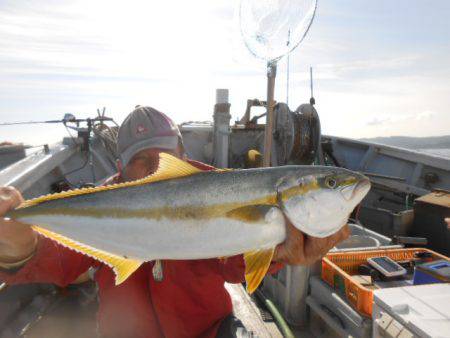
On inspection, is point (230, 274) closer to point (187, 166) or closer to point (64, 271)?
point (187, 166)

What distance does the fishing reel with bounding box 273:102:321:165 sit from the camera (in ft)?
32.1

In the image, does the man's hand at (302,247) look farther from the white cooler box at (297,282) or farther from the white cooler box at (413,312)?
the white cooler box at (297,282)

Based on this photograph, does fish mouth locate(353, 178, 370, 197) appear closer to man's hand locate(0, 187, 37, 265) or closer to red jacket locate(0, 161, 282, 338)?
red jacket locate(0, 161, 282, 338)

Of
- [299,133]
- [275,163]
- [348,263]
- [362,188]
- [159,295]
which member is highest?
[299,133]

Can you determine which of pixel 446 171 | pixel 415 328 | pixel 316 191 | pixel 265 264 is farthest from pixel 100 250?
pixel 446 171

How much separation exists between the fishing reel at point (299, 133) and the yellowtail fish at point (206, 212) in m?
7.18

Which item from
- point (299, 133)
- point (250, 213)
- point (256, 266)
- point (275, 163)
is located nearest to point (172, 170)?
point (250, 213)

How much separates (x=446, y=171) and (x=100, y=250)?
9495 millimetres

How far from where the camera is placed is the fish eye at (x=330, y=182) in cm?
267

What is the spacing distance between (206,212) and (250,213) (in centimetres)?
31

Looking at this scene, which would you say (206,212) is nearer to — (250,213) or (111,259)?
(250,213)

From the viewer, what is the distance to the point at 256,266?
8.41 ft

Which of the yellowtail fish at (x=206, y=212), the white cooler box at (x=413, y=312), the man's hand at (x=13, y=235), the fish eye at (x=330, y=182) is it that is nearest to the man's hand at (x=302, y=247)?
the yellowtail fish at (x=206, y=212)

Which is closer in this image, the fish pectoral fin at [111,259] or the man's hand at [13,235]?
the fish pectoral fin at [111,259]
